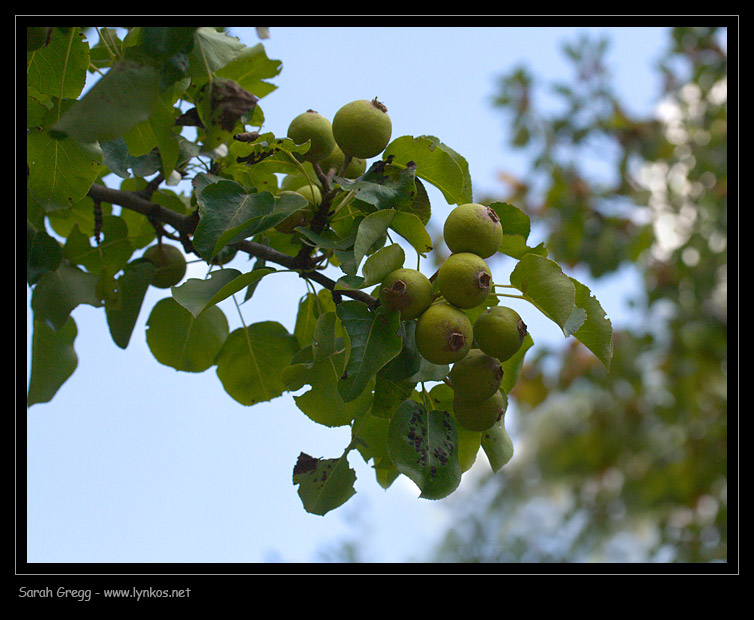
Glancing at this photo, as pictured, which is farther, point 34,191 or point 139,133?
point 34,191

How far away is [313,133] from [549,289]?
1.39 feet

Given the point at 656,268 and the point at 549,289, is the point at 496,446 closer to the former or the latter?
the point at 549,289

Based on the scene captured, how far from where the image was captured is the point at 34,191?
3.60 ft

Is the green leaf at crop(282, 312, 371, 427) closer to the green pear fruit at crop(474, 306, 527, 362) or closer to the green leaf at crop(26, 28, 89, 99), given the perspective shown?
the green pear fruit at crop(474, 306, 527, 362)

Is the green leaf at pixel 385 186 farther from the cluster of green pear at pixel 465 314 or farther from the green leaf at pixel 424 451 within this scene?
the green leaf at pixel 424 451

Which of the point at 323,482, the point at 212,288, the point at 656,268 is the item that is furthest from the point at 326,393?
the point at 656,268

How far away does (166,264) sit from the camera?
4.10 feet

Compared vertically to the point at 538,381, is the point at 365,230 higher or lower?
lower

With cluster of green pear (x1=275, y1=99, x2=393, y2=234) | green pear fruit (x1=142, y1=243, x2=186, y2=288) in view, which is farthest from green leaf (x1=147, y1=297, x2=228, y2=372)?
cluster of green pear (x1=275, y1=99, x2=393, y2=234)

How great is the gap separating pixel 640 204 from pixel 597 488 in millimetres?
2672

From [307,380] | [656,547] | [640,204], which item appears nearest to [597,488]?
[656,547]
